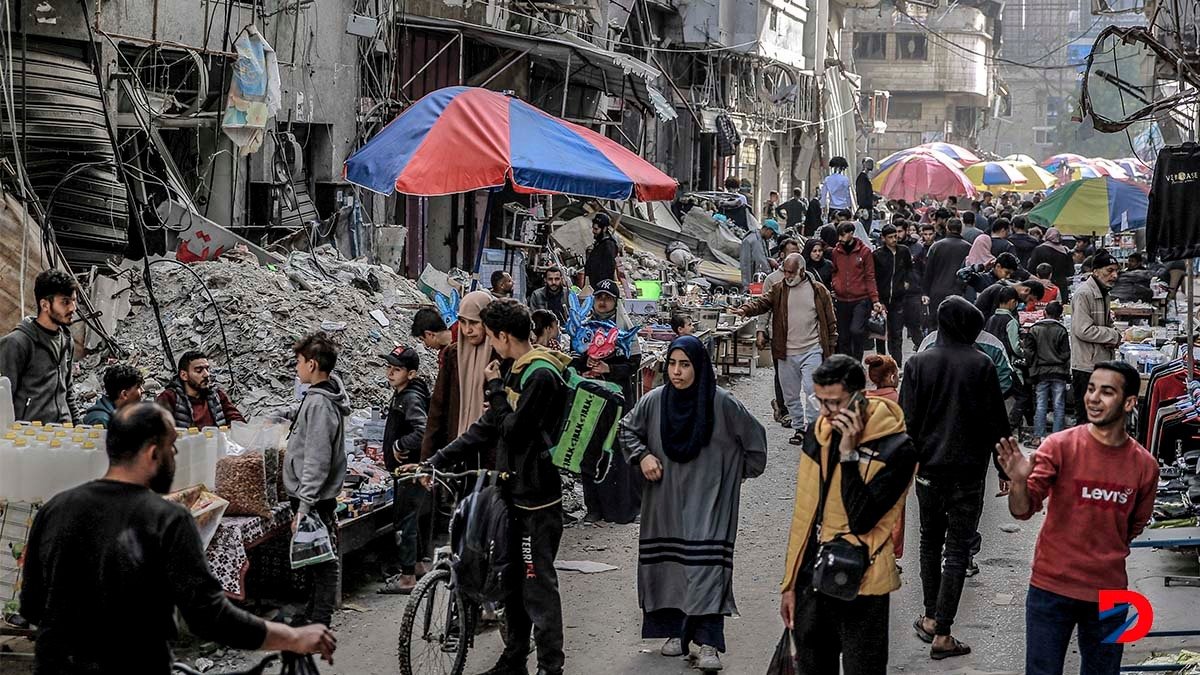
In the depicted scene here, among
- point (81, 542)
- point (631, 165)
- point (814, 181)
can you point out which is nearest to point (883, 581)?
point (81, 542)

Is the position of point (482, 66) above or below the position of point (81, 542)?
above

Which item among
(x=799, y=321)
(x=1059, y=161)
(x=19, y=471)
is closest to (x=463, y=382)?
(x=19, y=471)

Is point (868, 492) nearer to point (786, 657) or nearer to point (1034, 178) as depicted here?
point (786, 657)

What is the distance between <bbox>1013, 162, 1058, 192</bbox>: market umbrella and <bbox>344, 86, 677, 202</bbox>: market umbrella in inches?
957

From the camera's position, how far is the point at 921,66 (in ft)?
221

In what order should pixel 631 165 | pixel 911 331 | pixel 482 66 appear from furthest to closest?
pixel 482 66
pixel 911 331
pixel 631 165

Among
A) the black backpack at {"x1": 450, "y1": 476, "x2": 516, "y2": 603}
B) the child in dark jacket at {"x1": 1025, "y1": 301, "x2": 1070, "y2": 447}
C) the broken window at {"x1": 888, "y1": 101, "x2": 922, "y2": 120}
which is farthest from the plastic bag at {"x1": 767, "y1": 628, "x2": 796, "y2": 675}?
the broken window at {"x1": 888, "y1": 101, "x2": 922, "y2": 120}

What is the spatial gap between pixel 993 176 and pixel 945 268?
19.0 metres

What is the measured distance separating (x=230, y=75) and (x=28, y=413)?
7.37 metres

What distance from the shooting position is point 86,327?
1205cm

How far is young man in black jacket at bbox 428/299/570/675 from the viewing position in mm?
6852

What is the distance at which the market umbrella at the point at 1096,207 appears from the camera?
66.4ft

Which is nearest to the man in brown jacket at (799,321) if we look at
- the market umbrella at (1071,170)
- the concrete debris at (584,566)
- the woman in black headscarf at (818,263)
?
the woman in black headscarf at (818,263)

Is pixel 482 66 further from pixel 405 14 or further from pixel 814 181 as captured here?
pixel 814 181
